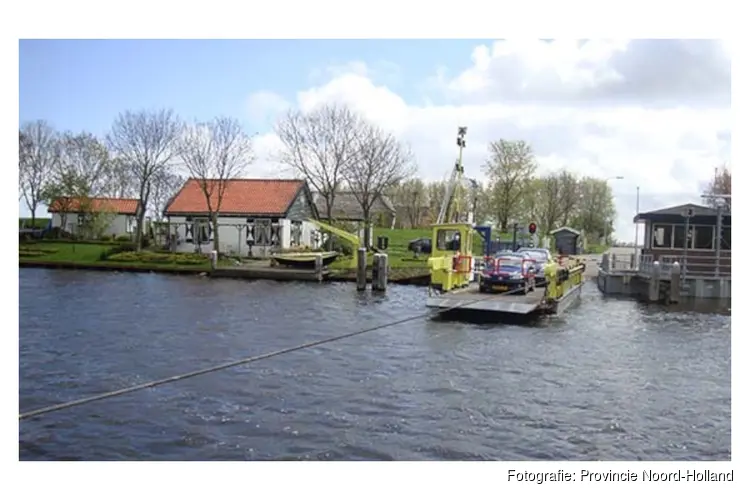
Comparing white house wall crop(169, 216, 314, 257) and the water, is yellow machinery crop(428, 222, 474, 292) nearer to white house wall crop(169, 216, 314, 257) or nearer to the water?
the water

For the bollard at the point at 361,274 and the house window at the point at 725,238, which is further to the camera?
the house window at the point at 725,238

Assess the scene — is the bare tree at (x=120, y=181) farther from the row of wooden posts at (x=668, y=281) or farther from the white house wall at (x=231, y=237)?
the row of wooden posts at (x=668, y=281)

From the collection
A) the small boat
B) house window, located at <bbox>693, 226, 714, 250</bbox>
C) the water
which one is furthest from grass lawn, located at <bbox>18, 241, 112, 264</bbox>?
house window, located at <bbox>693, 226, 714, 250</bbox>

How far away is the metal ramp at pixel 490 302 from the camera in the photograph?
604 inches

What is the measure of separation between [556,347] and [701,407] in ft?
13.3

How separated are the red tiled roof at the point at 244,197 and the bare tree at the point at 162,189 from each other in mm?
794

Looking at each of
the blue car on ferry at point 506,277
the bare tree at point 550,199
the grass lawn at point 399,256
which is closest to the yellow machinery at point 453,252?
the blue car on ferry at point 506,277

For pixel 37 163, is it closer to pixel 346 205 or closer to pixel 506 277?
pixel 506 277

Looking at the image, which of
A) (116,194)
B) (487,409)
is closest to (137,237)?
(116,194)

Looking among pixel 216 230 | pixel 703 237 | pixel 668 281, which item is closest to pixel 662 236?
pixel 703 237

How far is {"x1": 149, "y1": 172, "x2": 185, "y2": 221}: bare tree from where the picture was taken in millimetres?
35406

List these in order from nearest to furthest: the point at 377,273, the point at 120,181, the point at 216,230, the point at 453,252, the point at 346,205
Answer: the point at 453,252 → the point at 377,273 → the point at 216,230 → the point at 120,181 → the point at 346,205

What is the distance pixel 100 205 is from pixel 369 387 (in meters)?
26.3

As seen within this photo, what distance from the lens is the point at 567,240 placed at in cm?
4706
